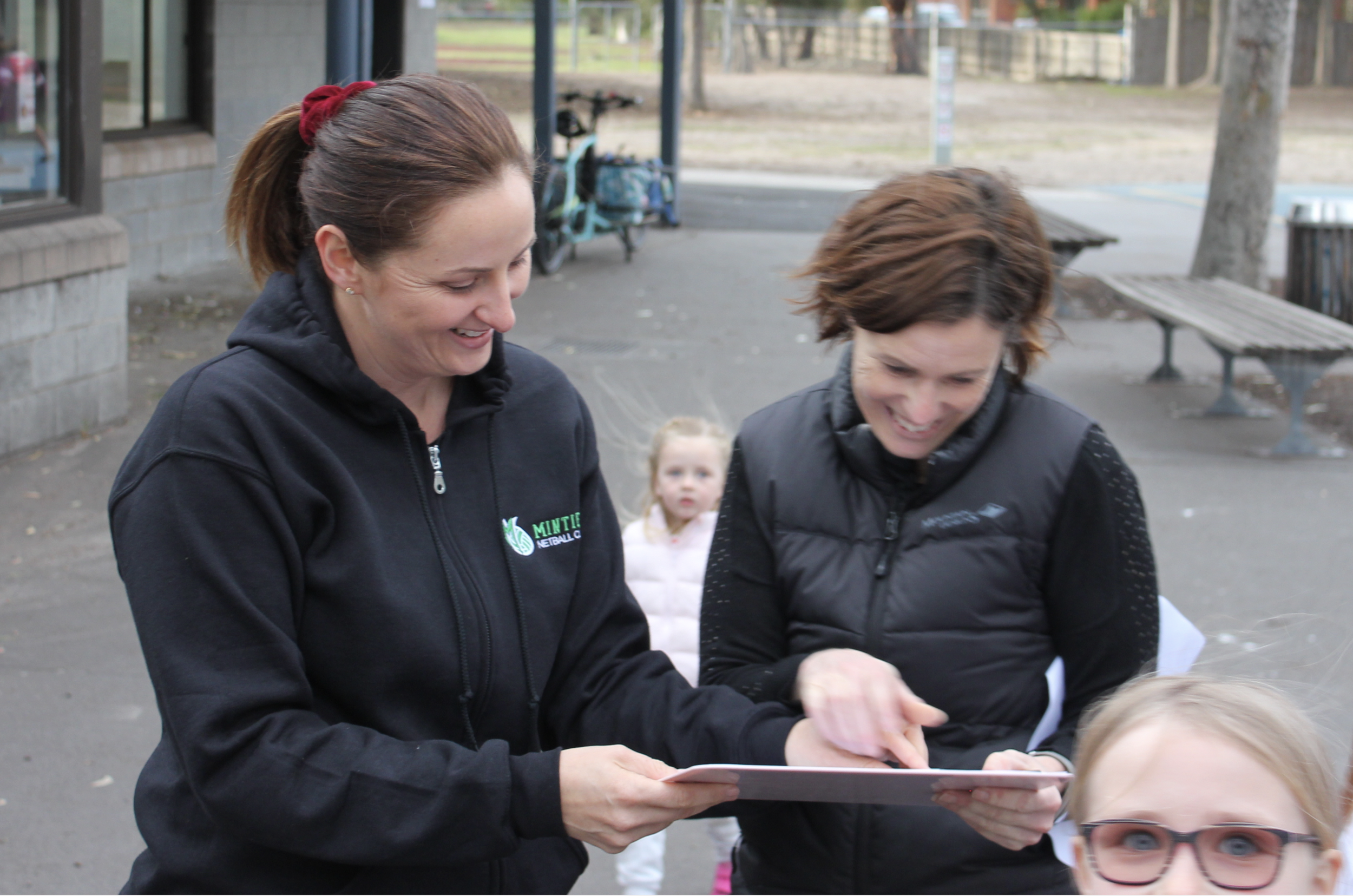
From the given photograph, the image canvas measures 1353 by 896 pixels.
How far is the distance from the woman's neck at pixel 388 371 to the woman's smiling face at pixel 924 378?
A: 62cm

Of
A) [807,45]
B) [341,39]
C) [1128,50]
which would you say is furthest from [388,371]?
[807,45]

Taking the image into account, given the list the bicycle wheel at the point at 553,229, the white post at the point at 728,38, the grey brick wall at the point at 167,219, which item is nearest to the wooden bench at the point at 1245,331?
the bicycle wheel at the point at 553,229

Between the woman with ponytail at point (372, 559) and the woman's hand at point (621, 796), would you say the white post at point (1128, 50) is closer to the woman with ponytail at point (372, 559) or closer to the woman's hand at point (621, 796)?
the woman with ponytail at point (372, 559)

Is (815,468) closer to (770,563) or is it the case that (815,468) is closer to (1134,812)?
(770,563)

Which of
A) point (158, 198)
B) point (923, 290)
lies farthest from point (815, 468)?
point (158, 198)

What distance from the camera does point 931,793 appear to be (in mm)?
1741

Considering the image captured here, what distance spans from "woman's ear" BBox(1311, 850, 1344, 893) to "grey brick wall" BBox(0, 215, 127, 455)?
6403 millimetres

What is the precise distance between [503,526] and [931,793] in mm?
654

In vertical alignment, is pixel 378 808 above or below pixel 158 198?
below

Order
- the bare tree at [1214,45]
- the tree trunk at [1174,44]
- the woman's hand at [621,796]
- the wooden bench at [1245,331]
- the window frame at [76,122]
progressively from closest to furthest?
the woman's hand at [621,796] < the window frame at [76,122] < the wooden bench at [1245,331] < the bare tree at [1214,45] < the tree trunk at [1174,44]

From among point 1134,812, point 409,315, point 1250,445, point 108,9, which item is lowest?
point 1250,445

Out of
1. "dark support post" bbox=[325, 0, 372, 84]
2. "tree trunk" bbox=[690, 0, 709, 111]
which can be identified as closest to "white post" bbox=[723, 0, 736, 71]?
"tree trunk" bbox=[690, 0, 709, 111]

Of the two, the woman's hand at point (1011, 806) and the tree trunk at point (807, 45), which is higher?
the tree trunk at point (807, 45)

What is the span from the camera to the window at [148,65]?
11.5 meters
